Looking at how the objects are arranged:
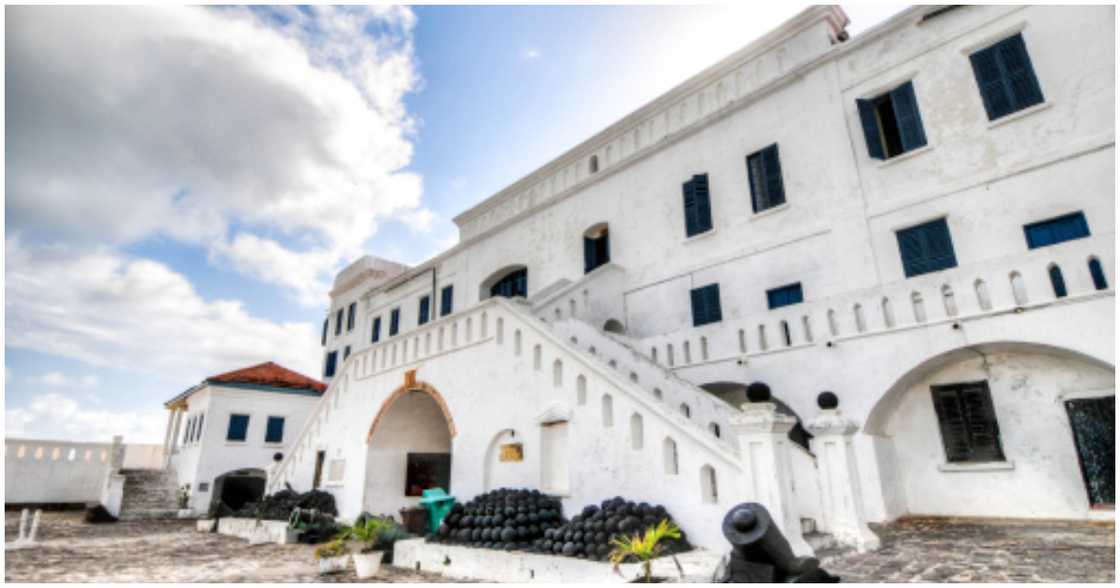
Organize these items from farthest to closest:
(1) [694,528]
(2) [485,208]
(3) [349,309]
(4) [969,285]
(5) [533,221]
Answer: (3) [349,309] → (2) [485,208] → (5) [533,221] → (4) [969,285] → (1) [694,528]

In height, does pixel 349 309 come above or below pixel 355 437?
above

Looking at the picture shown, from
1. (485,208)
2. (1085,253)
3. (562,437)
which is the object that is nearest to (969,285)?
(1085,253)

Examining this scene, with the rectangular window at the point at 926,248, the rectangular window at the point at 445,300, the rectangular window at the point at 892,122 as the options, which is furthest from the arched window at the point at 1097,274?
the rectangular window at the point at 445,300

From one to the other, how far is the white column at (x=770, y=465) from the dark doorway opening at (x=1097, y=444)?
19.0 feet

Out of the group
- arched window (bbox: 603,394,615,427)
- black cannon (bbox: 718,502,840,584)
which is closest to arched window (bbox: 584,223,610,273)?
arched window (bbox: 603,394,615,427)

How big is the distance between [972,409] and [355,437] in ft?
42.4

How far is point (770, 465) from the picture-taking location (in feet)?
20.9

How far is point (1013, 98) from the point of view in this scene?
10.6 metres

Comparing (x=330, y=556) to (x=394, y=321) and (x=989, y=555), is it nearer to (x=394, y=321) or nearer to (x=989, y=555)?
(x=989, y=555)

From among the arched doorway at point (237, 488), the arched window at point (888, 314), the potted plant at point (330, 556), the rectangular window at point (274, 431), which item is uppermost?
the arched window at point (888, 314)

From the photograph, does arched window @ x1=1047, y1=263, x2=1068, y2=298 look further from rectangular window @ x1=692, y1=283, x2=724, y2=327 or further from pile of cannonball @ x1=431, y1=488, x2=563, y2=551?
pile of cannonball @ x1=431, y1=488, x2=563, y2=551

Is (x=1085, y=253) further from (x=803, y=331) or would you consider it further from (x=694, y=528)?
(x=694, y=528)

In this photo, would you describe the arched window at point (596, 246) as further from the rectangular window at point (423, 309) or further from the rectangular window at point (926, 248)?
the rectangular window at point (423, 309)

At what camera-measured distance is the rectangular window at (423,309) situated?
23.8m
